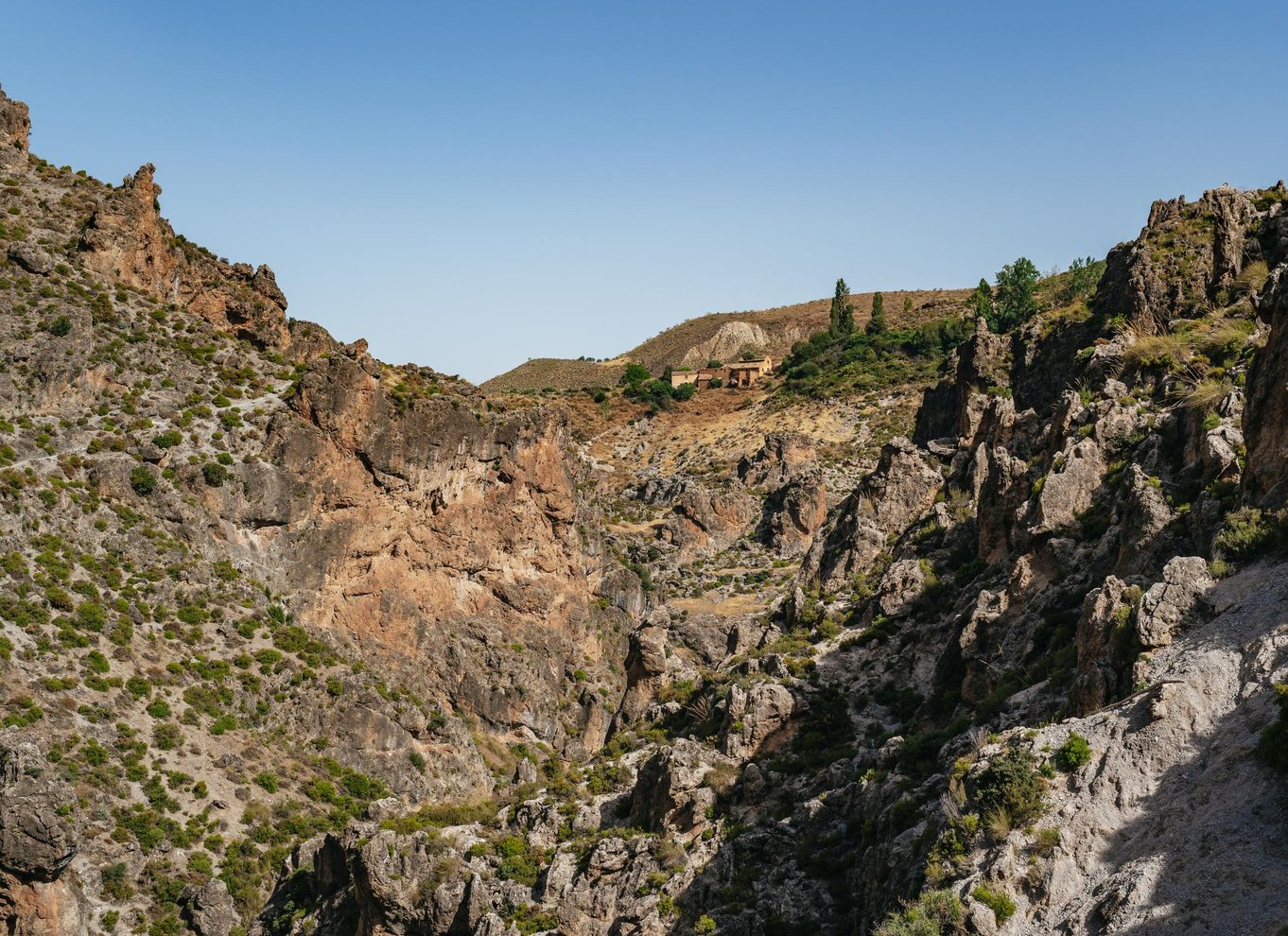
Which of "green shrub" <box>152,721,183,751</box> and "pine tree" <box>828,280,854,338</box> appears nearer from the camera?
"green shrub" <box>152,721,183,751</box>

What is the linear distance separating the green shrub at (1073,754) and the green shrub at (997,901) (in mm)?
2977

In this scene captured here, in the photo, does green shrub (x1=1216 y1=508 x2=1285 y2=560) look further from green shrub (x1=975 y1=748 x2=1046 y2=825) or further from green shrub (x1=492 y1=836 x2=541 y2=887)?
green shrub (x1=492 y1=836 x2=541 y2=887)

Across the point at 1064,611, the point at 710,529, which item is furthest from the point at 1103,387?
the point at 710,529

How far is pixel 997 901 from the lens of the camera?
22.9 m

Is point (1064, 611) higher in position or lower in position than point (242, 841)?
higher

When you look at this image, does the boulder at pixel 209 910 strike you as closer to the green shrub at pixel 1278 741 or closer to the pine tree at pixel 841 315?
the green shrub at pixel 1278 741

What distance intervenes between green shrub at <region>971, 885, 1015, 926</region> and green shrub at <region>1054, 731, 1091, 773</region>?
2977mm

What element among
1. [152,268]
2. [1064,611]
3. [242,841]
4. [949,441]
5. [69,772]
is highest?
[152,268]

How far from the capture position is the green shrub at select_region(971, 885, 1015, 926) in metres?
22.8

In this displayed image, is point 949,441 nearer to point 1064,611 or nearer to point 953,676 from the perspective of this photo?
point 953,676

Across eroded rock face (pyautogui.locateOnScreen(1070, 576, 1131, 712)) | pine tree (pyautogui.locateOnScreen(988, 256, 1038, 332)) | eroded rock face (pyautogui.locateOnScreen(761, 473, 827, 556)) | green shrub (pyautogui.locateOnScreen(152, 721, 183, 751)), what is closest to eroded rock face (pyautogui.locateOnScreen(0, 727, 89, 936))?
green shrub (pyautogui.locateOnScreen(152, 721, 183, 751))

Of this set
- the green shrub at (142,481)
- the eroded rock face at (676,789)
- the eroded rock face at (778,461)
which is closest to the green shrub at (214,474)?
the green shrub at (142,481)

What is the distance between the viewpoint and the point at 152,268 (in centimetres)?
8144

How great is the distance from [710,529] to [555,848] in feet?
213
